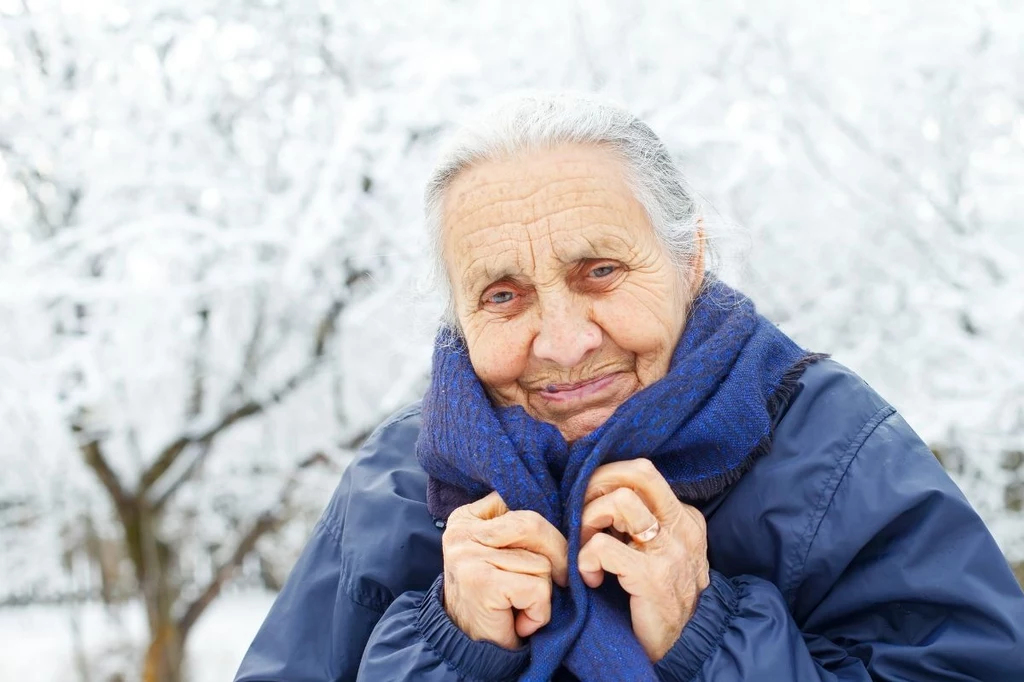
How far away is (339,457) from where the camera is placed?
5.83 meters

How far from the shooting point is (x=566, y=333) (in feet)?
4.53

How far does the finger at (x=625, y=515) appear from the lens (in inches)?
48.7

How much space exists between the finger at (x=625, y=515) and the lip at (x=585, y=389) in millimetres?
226

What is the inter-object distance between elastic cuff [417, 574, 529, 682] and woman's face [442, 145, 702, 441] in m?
0.38

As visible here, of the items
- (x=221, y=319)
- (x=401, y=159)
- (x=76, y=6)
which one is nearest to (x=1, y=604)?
(x=221, y=319)

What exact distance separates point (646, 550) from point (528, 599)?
194 millimetres

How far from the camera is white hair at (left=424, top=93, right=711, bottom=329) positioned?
4.66 ft

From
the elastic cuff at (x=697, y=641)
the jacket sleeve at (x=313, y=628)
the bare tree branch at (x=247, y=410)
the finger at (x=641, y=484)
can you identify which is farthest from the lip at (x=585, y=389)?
the bare tree branch at (x=247, y=410)

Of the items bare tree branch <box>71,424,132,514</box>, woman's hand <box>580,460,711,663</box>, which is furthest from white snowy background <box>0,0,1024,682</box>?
woman's hand <box>580,460,711,663</box>

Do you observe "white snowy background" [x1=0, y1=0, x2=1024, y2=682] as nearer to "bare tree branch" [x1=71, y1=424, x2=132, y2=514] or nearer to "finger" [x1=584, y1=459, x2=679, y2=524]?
"bare tree branch" [x1=71, y1=424, x2=132, y2=514]

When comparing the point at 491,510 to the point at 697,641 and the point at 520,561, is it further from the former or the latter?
the point at 697,641

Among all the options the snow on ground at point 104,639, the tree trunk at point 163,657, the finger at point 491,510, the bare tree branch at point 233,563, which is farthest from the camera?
A: the snow on ground at point 104,639

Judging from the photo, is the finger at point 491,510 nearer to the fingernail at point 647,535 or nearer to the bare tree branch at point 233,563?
the fingernail at point 647,535

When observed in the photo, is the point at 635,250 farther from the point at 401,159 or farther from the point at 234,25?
the point at 234,25
